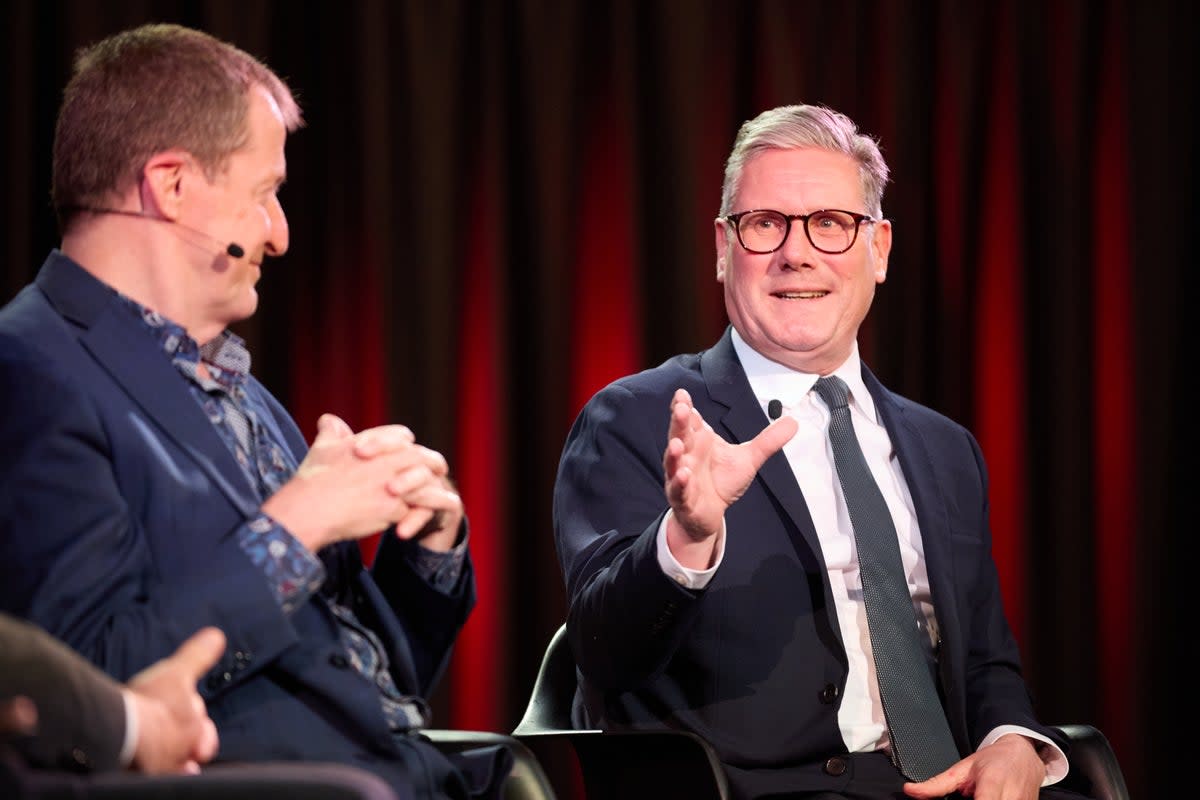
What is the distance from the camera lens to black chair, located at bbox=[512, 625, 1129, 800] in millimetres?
2059

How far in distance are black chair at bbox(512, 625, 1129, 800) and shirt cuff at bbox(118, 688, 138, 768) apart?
3.06ft

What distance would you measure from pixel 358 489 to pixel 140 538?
9.7 inches

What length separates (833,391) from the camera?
2.58 metres

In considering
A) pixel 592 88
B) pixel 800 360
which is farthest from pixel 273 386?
pixel 800 360

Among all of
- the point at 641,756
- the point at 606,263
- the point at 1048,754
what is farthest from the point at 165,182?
the point at 606,263

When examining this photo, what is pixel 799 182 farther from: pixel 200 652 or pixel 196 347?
pixel 200 652

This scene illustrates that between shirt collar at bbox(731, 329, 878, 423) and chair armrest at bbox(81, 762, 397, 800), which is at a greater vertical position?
shirt collar at bbox(731, 329, 878, 423)

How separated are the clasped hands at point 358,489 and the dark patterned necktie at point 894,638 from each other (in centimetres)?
87

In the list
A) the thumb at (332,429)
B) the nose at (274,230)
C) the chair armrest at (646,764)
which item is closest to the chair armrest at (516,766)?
the chair armrest at (646,764)

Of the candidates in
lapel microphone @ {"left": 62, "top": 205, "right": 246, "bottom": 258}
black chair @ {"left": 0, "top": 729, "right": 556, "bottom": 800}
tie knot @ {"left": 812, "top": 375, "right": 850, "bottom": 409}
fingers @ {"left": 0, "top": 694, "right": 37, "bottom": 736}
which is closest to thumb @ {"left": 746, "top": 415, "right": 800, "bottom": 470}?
tie knot @ {"left": 812, "top": 375, "right": 850, "bottom": 409}

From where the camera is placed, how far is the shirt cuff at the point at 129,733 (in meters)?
1.26

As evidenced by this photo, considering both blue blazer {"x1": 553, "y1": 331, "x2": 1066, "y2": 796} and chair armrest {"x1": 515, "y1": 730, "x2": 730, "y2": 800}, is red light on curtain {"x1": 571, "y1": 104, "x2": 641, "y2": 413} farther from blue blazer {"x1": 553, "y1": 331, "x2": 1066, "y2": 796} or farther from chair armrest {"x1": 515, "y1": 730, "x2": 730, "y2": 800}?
chair armrest {"x1": 515, "y1": 730, "x2": 730, "y2": 800}

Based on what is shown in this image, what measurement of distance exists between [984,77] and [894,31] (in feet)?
0.93

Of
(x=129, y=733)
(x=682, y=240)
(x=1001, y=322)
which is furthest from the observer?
(x=1001, y=322)
